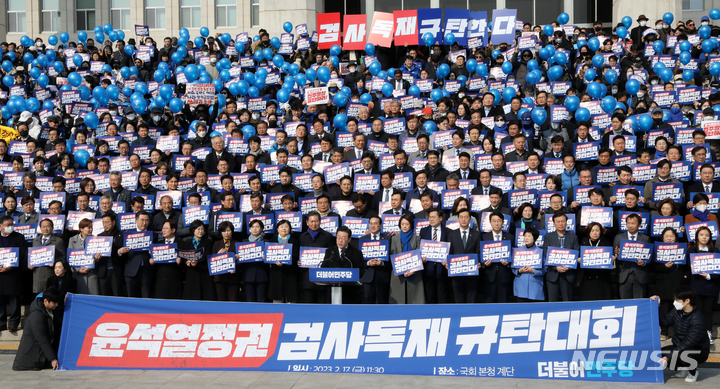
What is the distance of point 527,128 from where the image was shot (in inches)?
619

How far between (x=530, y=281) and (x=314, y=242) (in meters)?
3.35

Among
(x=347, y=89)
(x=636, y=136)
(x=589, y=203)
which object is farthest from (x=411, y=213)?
(x=347, y=89)

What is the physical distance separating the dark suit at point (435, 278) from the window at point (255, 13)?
23.3 metres

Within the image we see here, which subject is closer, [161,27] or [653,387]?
[653,387]

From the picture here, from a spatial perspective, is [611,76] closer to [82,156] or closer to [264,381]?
[82,156]

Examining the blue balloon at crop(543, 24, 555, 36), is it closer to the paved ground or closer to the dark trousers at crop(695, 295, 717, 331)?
the dark trousers at crop(695, 295, 717, 331)

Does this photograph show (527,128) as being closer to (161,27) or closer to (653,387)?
(653,387)

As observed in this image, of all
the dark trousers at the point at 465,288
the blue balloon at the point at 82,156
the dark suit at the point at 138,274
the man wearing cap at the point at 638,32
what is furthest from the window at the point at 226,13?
the dark trousers at the point at 465,288

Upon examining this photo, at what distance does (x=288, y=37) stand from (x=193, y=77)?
4.17 metres

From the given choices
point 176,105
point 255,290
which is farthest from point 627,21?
point 255,290

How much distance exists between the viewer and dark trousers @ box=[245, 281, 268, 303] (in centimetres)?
1177

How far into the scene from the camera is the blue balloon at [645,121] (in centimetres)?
1500

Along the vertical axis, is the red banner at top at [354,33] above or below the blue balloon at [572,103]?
above

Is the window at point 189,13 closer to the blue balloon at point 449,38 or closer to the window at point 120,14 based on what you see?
the window at point 120,14
